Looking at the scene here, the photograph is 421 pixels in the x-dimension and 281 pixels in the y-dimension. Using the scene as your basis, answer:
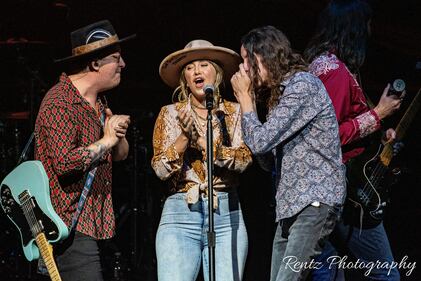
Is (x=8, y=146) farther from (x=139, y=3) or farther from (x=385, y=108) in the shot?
(x=385, y=108)

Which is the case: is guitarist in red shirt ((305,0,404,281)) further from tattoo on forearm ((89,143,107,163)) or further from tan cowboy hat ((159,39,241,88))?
tattoo on forearm ((89,143,107,163))

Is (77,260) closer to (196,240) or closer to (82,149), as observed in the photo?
(82,149)

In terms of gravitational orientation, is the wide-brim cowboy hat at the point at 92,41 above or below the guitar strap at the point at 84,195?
above

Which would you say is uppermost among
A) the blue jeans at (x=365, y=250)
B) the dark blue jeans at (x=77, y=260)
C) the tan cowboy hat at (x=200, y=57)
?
the tan cowboy hat at (x=200, y=57)

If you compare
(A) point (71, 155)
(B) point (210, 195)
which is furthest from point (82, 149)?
(B) point (210, 195)

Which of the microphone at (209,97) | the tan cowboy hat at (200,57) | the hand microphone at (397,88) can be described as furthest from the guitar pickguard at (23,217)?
the hand microphone at (397,88)

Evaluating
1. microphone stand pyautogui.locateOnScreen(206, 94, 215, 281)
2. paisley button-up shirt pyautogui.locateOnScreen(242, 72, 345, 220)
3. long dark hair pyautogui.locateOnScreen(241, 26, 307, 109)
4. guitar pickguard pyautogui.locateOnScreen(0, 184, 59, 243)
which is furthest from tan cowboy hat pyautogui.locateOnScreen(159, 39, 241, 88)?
guitar pickguard pyautogui.locateOnScreen(0, 184, 59, 243)

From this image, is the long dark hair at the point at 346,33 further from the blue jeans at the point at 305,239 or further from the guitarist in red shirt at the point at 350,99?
the blue jeans at the point at 305,239

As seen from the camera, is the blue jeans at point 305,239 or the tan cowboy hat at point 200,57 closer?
the blue jeans at point 305,239

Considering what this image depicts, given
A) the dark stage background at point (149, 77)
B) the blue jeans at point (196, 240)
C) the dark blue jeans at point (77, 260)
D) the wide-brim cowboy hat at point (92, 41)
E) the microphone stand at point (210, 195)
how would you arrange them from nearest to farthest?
the dark blue jeans at point (77, 260)
the microphone stand at point (210, 195)
the wide-brim cowboy hat at point (92, 41)
the blue jeans at point (196, 240)
the dark stage background at point (149, 77)

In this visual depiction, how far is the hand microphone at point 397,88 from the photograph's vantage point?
14.8 feet

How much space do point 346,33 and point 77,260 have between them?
2.02 m

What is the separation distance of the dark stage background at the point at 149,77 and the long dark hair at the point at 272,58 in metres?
2.64

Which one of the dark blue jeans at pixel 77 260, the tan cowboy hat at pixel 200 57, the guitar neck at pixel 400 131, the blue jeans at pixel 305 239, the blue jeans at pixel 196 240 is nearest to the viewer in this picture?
the blue jeans at pixel 305 239
